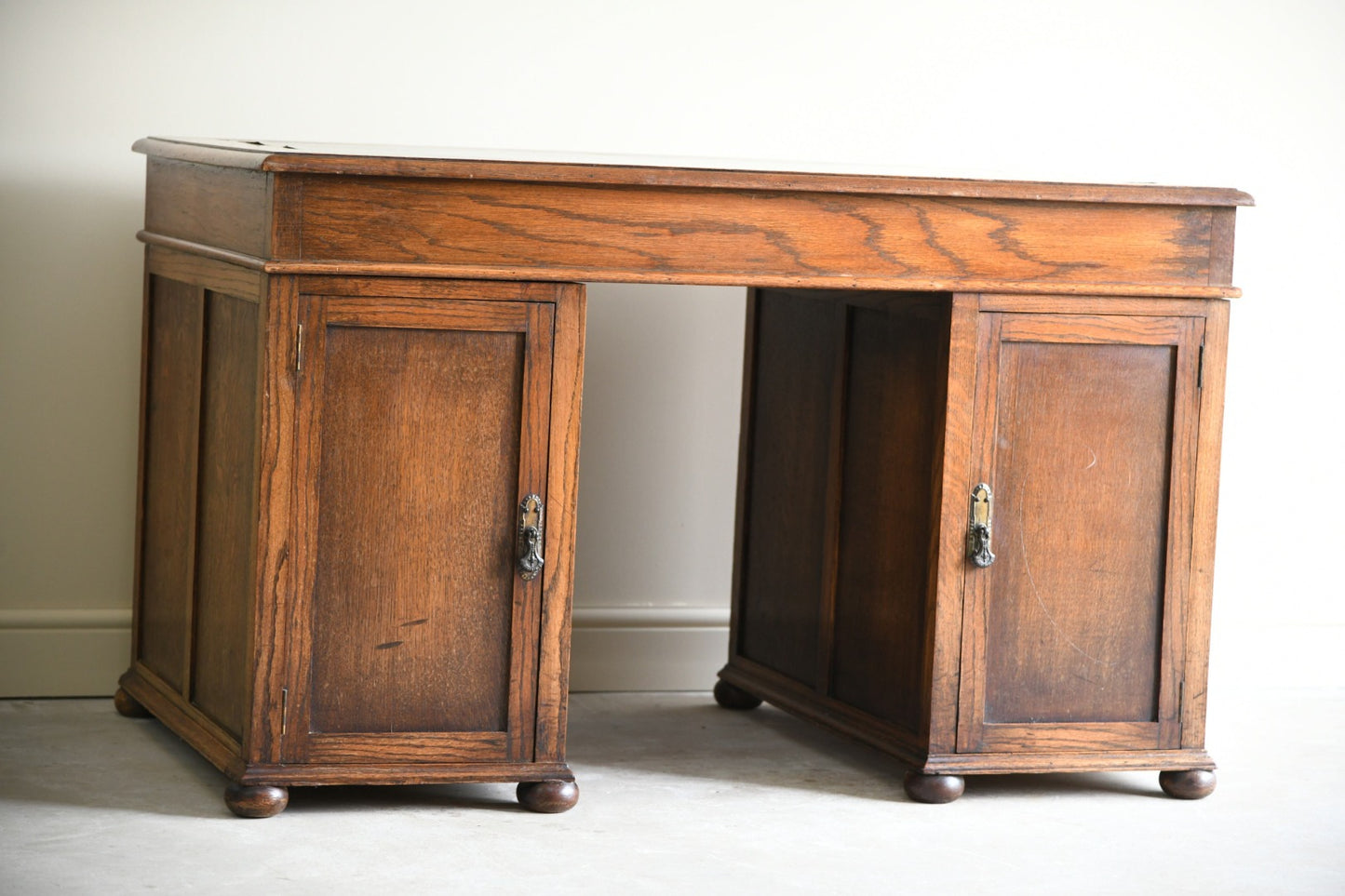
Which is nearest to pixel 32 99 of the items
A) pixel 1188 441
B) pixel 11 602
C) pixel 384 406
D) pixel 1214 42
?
pixel 11 602

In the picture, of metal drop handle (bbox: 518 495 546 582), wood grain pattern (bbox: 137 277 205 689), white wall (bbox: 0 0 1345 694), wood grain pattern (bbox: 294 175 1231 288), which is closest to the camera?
wood grain pattern (bbox: 294 175 1231 288)

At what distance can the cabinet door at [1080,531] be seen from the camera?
9.09ft

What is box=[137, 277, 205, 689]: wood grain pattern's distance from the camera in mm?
2855

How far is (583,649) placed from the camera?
3539 mm

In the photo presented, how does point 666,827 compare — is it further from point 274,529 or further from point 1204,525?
point 1204,525

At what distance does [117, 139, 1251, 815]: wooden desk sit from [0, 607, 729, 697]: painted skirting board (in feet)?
0.83

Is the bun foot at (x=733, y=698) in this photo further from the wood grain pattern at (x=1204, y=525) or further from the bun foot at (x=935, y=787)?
the wood grain pattern at (x=1204, y=525)

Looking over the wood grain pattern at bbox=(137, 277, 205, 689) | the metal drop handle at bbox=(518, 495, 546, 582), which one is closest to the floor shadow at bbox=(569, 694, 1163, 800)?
the metal drop handle at bbox=(518, 495, 546, 582)

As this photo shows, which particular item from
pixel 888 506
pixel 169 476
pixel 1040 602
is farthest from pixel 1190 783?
pixel 169 476

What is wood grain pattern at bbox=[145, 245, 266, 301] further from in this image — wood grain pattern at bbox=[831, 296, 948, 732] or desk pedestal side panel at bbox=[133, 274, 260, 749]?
wood grain pattern at bbox=[831, 296, 948, 732]

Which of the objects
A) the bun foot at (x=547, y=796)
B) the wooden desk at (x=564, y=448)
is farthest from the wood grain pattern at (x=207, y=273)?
the bun foot at (x=547, y=796)

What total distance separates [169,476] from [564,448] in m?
0.78

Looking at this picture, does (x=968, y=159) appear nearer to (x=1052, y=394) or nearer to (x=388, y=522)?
(x=1052, y=394)

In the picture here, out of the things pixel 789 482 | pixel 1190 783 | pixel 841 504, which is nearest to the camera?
pixel 1190 783
